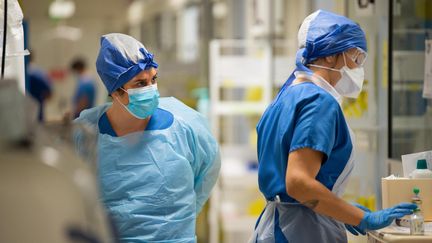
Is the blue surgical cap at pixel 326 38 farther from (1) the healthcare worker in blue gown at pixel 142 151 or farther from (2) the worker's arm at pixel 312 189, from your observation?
(1) the healthcare worker in blue gown at pixel 142 151


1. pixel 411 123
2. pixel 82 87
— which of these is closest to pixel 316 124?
pixel 411 123

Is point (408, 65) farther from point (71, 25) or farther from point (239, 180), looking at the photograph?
point (71, 25)

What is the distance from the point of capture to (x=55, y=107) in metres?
12.6

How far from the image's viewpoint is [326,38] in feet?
9.96

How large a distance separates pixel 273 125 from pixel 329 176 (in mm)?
259

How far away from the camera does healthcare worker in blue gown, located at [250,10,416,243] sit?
2.83 meters

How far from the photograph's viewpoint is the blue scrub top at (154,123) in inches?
130

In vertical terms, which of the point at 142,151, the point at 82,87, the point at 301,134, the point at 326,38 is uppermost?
the point at 326,38

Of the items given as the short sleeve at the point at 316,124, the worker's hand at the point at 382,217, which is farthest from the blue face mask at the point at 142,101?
the worker's hand at the point at 382,217

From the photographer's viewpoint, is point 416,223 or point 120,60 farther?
point 120,60

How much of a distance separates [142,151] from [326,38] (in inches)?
31.8

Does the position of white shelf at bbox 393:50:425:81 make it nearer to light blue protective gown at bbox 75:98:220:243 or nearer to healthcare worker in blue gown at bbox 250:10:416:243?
healthcare worker in blue gown at bbox 250:10:416:243

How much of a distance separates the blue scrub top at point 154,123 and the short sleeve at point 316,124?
63 centimetres

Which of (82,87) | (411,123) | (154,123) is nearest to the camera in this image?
(154,123)
